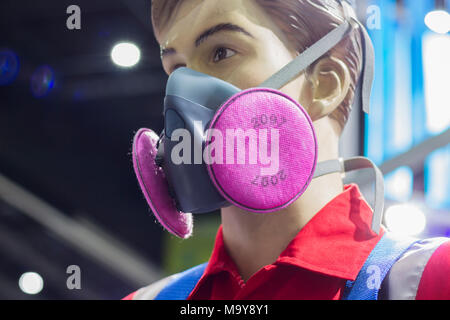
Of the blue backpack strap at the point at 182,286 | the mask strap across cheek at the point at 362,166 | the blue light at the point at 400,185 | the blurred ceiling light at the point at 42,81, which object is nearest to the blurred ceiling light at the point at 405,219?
the blue light at the point at 400,185

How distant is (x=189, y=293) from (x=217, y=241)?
132 mm

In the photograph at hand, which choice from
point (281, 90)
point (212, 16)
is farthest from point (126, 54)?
point (281, 90)

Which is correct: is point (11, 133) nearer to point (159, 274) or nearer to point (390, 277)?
point (159, 274)

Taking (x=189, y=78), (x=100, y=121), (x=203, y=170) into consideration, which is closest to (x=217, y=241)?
(x=203, y=170)

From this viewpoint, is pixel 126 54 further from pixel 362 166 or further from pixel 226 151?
pixel 362 166

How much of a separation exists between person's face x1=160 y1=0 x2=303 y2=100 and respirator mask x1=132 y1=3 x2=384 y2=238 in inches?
1.1

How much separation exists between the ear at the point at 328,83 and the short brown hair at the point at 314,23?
0.06 feet

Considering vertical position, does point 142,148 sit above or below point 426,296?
above

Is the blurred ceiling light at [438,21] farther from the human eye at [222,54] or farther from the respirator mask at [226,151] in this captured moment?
the human eye at [222,54]

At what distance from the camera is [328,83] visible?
1.05 metres

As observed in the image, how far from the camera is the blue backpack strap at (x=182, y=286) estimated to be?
3.74ft

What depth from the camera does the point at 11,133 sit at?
4.73 ft

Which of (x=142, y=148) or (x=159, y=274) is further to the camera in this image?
(x=159, y=274)
